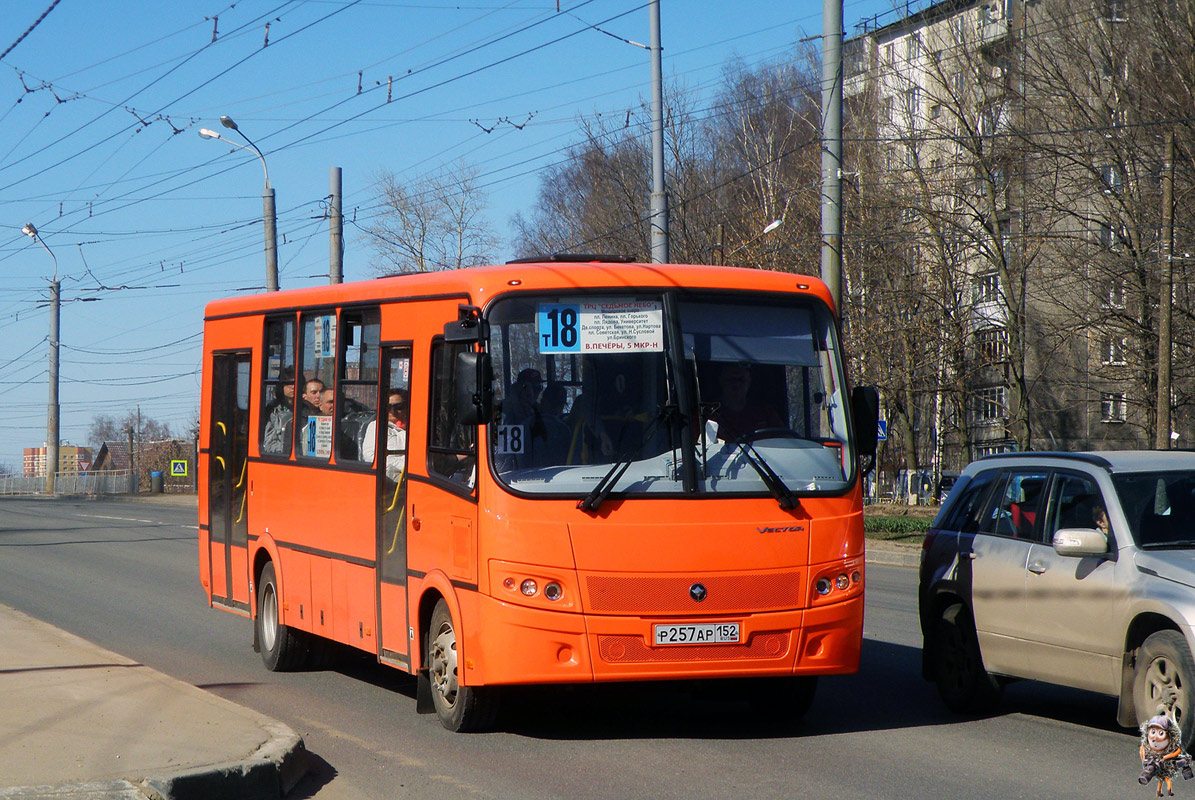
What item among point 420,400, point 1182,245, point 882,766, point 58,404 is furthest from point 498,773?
point 58,404

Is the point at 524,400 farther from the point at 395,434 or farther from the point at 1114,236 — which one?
the point at 1114,236

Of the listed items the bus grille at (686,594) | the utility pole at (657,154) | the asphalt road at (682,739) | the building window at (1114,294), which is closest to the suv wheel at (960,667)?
the asphalt road at (682,739)

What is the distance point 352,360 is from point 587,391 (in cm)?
261

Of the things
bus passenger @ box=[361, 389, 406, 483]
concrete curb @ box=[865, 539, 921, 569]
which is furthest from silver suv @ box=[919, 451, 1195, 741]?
A: concrete curb @ box=[865, 539, 921, 569]

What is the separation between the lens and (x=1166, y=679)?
22.7 feet

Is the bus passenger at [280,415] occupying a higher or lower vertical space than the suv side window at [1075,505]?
higher

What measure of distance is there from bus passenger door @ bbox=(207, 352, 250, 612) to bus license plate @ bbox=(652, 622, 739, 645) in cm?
533

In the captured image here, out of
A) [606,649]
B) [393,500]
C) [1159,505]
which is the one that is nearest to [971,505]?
[1159,505]

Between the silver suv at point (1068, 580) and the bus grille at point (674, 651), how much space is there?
1.61 metres

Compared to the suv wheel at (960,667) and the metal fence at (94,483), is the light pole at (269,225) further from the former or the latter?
the metal fence at (94,483)

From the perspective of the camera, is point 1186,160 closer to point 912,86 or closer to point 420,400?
point 912,86

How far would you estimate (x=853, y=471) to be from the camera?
8.13 meters

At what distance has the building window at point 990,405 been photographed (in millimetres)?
40125

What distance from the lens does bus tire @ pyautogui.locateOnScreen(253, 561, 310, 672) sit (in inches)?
428
